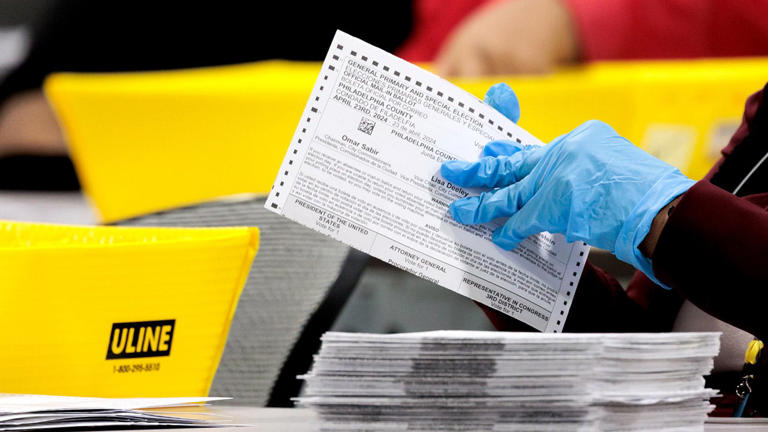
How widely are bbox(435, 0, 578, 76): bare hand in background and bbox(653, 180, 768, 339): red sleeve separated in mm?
1920

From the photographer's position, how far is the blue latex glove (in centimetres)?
88

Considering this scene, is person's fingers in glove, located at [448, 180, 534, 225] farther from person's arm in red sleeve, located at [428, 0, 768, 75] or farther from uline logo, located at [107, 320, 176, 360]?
person's arm in red sleeve, located at [428, 0, 768, 75]

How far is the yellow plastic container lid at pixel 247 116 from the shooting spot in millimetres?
2025

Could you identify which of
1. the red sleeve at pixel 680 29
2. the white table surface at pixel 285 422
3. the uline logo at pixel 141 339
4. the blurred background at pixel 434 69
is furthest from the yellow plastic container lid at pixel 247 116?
the white table surface at pixel 285 422

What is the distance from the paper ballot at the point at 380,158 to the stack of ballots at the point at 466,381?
299 mm

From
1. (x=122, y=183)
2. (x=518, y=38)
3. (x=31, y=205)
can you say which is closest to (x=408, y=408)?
(x=122, y=183)

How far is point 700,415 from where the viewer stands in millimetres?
612

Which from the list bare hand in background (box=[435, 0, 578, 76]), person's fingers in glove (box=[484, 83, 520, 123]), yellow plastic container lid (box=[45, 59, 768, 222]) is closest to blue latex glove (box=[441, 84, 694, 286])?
person's fingers in glove (box=[484, 83, 520, 123])

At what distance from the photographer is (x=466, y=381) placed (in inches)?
22.0

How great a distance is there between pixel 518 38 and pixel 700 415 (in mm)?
2167

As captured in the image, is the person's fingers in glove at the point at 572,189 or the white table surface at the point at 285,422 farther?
the person's fingers in glove at the point at 572,189

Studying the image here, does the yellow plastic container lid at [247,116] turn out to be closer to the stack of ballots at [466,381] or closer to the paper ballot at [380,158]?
the paper ballot at [380,158]

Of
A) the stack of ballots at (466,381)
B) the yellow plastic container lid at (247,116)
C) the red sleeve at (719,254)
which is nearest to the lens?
the stack of ballots at (466,381)

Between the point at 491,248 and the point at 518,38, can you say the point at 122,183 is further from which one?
the point at 491,248
